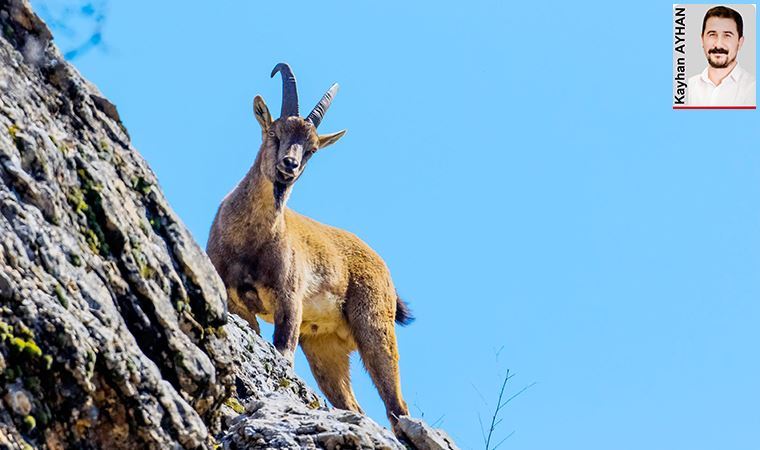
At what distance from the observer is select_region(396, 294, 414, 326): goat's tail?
41.9 feet

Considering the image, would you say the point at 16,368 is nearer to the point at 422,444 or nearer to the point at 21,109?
the point at 21,109

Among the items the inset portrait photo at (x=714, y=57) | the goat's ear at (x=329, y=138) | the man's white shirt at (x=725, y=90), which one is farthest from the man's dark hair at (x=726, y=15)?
the goat's ear at (x=329, y=138)

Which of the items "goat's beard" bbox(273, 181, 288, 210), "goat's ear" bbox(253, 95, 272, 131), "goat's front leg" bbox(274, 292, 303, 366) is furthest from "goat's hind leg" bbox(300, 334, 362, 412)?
"goat's ear" bbox(253, 95, 272, 131)

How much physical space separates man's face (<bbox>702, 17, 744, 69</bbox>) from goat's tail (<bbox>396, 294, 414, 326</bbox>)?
371 cm

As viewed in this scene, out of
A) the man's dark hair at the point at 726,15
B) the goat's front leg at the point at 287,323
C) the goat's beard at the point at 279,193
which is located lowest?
the goat's front leg at the point at 287,323

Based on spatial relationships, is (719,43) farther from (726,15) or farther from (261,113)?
(261,113)

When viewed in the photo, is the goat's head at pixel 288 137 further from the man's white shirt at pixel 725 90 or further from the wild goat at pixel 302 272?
the man's white shirt at pixel 725 90

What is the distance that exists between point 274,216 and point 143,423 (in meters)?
6.54

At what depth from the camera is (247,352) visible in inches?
245

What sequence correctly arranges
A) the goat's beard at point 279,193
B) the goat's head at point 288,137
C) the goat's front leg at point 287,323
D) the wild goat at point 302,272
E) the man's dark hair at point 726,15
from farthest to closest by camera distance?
the man's dark hair at point 726,15, the goat's head at point 288,137, the goat's beard at point 279,193, the wild goat at point 302,272, the goat's front leg at point 287,323

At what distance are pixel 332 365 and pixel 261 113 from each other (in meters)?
2.30

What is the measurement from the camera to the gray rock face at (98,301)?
4.04 metres

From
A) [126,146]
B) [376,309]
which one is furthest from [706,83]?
[126,146]

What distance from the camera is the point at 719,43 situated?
37.0 feet
